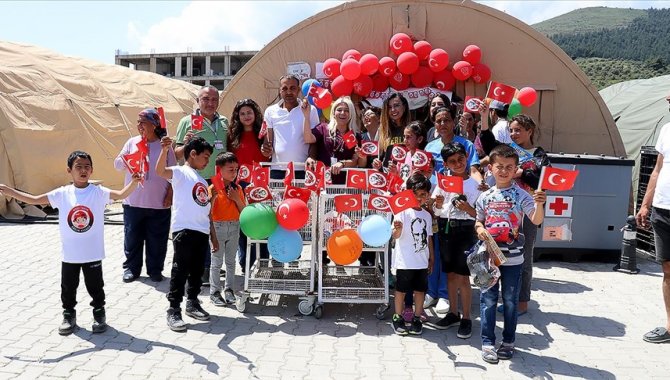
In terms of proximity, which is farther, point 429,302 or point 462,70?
point 462,70

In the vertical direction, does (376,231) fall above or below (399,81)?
below

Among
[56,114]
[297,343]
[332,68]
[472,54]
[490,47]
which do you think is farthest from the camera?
[56,114]

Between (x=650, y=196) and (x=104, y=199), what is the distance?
4.66m

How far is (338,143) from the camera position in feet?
17.5

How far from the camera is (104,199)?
13.9 ft

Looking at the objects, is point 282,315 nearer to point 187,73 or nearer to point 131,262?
point 131,262

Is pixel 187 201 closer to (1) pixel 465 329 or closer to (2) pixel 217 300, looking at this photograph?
(2) pixel 217 300

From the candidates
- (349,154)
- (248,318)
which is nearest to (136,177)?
(248,318)

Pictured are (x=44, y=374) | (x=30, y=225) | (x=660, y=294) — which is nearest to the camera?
(x=44, y=374)

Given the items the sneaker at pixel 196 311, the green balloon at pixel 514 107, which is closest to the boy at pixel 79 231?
the sneaker at pixel 196 311

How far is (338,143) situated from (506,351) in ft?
8.38

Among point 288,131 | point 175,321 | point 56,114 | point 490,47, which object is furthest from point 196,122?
point 56,114

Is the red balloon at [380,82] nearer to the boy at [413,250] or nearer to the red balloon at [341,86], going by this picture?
the red balloon at [341,86]

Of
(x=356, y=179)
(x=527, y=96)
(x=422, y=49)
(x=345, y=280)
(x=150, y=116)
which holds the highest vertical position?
(x=422, y=49)
